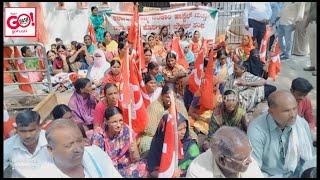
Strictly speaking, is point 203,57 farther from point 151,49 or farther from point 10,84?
point 10,84

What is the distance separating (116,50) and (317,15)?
1298 millimetres

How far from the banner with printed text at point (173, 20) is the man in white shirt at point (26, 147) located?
0.85 meters

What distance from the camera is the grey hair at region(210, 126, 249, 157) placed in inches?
108

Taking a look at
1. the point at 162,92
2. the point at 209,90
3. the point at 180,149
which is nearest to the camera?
the point at 180,149

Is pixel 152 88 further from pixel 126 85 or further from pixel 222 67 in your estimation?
pixel 222 67

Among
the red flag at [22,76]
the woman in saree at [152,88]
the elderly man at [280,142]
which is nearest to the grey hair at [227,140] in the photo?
the elderly man at [280,142]

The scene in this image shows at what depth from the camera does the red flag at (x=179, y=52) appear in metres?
3.48

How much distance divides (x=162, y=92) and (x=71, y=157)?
693 millimetres

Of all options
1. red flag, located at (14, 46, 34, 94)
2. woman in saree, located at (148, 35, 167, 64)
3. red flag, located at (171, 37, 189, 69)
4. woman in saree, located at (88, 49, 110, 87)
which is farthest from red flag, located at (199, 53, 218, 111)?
red flag, located at (14, 46, 34, 94)

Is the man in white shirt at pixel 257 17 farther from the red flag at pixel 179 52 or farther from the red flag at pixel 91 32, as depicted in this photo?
the red flag at pixel 91 32

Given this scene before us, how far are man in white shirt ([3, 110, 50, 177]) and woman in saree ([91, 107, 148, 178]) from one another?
31cm

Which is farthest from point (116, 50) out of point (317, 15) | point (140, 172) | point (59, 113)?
point (317, 15)

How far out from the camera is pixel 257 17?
327 centimetres

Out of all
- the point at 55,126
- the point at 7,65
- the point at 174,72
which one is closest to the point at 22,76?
the point at 7,65
